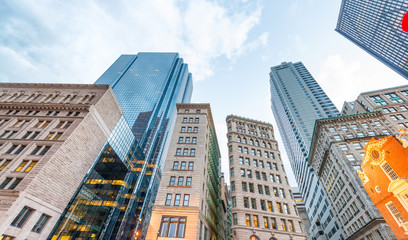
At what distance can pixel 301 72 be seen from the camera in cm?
15800

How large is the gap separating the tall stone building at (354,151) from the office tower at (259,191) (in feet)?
50.9

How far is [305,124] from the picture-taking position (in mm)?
113125

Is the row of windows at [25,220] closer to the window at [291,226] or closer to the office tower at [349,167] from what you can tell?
the window at [291,226]

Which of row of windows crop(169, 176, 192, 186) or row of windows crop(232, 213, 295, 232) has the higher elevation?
row of windows crop(169, 176, 192, 186)

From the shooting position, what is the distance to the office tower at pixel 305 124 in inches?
2896

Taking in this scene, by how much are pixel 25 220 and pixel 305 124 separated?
125 meters

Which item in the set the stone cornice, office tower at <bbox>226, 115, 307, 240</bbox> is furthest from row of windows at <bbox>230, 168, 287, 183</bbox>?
the stone cornice

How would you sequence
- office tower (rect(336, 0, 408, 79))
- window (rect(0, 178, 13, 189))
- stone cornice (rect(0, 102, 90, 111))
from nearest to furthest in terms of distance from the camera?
window (rect(0, 178, 13, 189))
stone cornice (rect(0, 102, 90, 111))
office tower (rect(336, 0, 408, 79))

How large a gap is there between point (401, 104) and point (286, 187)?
5154cm

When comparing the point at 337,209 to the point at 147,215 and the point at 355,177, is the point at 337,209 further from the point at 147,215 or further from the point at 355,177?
the point at 147,215

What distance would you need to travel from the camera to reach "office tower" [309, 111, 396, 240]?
39312 mm

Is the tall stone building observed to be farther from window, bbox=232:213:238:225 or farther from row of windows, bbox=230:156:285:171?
window, bbox=232:213:238:225

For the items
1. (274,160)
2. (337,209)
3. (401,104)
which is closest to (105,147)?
(274,160)

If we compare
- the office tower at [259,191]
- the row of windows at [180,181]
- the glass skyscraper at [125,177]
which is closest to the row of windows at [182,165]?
the row of windows at [180,181]
